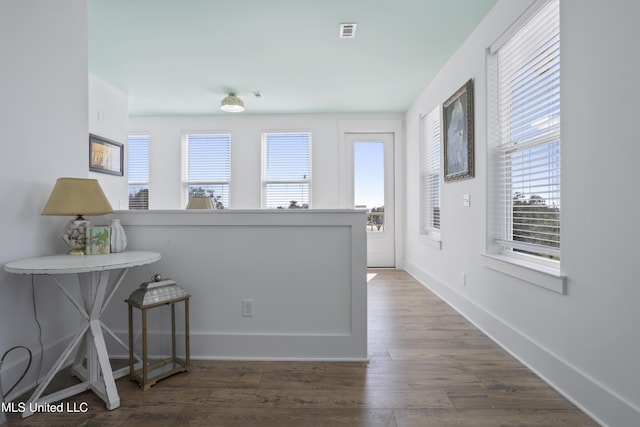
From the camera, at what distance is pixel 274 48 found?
3.15 m

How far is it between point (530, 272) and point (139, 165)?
5644 millimetres

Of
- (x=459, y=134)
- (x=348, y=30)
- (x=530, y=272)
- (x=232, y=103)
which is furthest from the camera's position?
(x=232, y=103)

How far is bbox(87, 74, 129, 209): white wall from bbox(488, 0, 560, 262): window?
4.15 meters

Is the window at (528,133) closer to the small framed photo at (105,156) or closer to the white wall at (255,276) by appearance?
the white wall at (255,276)

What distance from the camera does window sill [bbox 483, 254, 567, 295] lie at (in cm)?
178

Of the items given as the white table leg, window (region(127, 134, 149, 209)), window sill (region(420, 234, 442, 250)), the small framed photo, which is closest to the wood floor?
the white table leg

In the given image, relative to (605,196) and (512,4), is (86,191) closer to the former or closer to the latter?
(605,196)

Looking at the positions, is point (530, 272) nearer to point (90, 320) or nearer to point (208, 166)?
point (90, 320)

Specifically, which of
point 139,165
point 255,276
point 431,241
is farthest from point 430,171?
point 139,165

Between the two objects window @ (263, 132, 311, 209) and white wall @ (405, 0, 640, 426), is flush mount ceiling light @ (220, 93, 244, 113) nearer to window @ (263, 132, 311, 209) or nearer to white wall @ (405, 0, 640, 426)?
window @ (263, 132, 311, 209)

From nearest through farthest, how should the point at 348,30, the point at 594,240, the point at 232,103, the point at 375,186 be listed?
the point at 594,240 → the point at 348,30 → the point at 232,103 → the point at 375,186

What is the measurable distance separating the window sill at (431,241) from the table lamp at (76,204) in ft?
10.4

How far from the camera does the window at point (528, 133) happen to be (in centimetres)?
195

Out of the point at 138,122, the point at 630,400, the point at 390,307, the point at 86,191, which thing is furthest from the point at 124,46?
the point at 630,400
